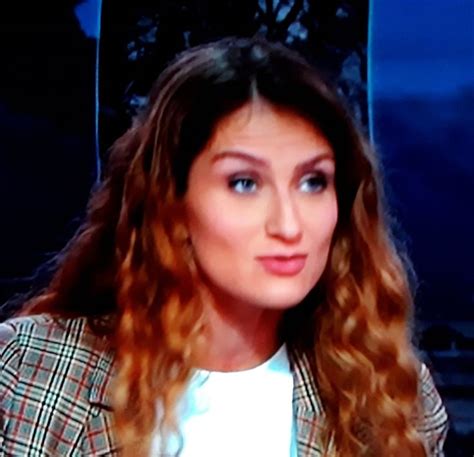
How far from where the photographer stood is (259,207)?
112 centimetres

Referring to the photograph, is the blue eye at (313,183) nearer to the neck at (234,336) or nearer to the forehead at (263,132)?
the forehead at (263,132)

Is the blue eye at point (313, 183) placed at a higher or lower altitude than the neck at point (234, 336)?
higher

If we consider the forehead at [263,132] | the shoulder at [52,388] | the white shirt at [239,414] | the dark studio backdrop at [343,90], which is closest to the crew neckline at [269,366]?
the white shirt at [239,414]

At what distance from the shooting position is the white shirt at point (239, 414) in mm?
1185

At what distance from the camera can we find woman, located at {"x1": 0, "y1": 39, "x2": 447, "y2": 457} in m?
1.13

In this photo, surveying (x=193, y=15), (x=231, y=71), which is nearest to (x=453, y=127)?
(x=193, y=15)

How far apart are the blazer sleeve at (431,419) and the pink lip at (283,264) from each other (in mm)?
258

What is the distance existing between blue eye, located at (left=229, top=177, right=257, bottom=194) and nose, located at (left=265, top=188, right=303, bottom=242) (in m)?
0.02

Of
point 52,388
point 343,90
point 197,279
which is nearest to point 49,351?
point 52,388

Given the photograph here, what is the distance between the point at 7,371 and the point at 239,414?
0.79 feet

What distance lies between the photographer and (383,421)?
48.3 inches

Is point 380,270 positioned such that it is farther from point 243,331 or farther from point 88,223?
point 88,223

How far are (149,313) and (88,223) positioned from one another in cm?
14

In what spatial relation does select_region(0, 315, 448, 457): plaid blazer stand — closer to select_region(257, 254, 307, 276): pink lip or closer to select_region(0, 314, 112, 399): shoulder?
select_region(0, 314, 112, 399): shoulder
